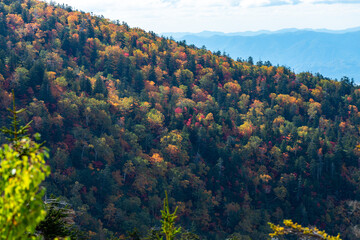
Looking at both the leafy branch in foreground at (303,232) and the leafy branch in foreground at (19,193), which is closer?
the leafy branch in foreground at (19,193)

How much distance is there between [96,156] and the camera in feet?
381

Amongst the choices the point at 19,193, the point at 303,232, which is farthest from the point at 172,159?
the point at 19,193

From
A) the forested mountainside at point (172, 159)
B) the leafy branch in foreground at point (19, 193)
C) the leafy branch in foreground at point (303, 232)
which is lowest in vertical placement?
the forested mountainside at point (172, 159)

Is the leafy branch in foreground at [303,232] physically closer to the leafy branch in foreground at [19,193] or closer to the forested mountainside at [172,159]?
the leafy branch in foreground at [19,193]

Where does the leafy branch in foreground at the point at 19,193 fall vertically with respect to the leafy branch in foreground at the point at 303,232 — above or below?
above

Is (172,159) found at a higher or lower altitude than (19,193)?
lower

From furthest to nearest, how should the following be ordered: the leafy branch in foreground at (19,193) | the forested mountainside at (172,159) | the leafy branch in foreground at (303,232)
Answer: the forested mountainside at (172,159), the leafy branch in foreground at (303,232), the leafy branch in foreground at (19,193)

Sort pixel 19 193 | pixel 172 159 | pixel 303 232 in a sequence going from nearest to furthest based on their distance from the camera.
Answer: pixel 19 193 < pixel 303 232 < pixel 172 159

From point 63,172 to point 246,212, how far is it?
2714 inches

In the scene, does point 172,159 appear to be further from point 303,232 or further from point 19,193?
point 19,193

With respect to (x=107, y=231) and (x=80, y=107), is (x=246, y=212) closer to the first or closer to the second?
(x=107, y=231)

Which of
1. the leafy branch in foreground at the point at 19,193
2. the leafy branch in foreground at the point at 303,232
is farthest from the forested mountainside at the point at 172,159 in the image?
the leafy branch in foreground at the point at 19,193

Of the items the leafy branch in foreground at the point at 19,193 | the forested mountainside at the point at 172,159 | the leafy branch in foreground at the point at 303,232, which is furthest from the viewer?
the forested mountainside at the point at 172,159

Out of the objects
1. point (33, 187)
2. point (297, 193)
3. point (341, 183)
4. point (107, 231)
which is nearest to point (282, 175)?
point (297, 193)
